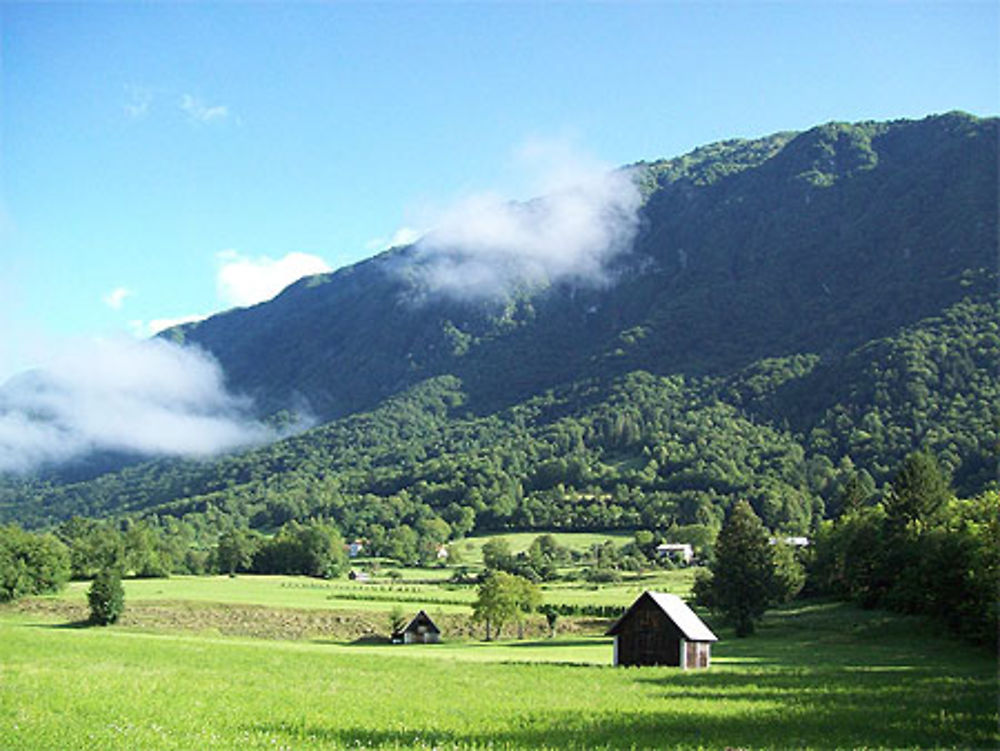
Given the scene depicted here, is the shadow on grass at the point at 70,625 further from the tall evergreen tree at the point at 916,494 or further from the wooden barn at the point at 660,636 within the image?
the tall evergreen tree at the point at 916,494

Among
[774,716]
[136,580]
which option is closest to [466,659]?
[774,716]

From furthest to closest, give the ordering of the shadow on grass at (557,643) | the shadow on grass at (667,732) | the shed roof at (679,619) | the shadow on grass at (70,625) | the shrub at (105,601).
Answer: the shrub at (105,601)
the shadow on grass at (70,625)
the shadow on grass at (557,643)
the shed roof at (679,619)
the shadow on grass at (667,732)

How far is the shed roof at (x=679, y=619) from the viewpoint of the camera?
53.5m

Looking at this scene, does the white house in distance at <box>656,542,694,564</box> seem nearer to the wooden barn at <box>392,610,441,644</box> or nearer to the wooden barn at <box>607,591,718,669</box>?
the wooden barn at <box>392,610,441,644</box>

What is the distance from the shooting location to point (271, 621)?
83812mm

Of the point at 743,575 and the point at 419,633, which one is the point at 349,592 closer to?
the point at 419,633

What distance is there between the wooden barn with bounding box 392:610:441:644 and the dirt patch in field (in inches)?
90.6

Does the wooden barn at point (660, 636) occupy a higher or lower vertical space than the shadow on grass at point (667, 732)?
lower

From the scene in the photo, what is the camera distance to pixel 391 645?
75.4 m

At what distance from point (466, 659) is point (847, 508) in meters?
58.8

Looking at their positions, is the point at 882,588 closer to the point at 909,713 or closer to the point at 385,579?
A: the point at 909,713

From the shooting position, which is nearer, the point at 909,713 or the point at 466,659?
the point at 909,713

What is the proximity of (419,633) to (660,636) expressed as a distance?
30960mm

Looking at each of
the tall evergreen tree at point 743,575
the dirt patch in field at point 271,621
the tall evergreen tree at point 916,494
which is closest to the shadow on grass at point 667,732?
the tall evergreen tree at point 743,575
